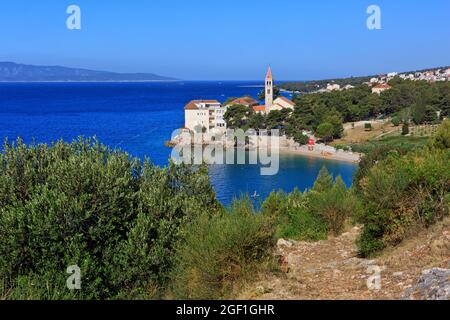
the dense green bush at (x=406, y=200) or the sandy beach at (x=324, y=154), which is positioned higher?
the dense green bush at (x=406, y=200)

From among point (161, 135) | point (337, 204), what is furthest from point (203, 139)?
point (337, 204)

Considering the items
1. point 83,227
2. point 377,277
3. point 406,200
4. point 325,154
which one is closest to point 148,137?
point 325,154

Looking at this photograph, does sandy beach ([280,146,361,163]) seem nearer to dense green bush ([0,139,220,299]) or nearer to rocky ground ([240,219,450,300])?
rocky ground ([240,219,450,300])

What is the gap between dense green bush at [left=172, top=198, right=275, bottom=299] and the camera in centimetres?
745

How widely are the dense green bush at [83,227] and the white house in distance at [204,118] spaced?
6064 cm

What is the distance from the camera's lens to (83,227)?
8.80 metres

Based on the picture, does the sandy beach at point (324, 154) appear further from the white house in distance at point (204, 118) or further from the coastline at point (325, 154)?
the white house in distance at point (204, 118)

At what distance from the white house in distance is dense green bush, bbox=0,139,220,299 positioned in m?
60.6

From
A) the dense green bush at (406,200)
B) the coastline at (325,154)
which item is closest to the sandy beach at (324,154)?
the coastline at (325,154)

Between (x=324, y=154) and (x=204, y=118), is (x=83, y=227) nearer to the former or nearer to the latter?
(x=324, y=154)

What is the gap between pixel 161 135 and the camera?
7144cm

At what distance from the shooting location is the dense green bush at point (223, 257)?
293 inches

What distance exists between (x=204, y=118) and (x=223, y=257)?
6473 centimetres

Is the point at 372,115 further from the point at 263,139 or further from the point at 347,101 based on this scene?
the point at 263,139
